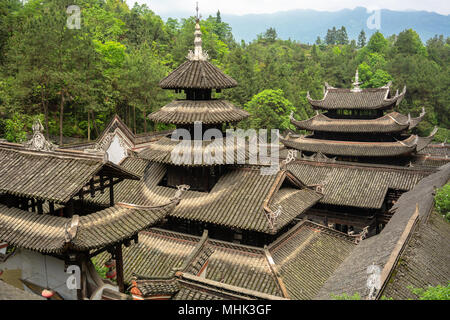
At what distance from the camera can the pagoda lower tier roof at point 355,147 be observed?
3262 cm

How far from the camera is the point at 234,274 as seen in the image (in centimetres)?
1481

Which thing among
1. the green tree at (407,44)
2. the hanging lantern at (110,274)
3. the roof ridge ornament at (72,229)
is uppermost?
the green tree at (407,44)

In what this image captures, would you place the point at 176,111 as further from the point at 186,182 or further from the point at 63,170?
the point at 63,170

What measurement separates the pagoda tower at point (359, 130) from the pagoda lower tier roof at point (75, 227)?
23.3m

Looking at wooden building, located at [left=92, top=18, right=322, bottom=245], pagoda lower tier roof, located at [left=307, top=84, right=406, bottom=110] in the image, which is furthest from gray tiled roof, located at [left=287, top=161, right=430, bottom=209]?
pagoda lower tier roof, located at [left=307, top=84, right=406, bottom=110]

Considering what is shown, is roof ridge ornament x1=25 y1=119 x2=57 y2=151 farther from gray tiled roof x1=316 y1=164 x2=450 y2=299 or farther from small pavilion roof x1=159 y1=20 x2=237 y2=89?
gray tiled roof x1=316 y1=164 x2=450 y2=299

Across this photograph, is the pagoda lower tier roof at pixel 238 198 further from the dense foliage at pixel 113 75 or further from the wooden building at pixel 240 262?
the dense foliage at pixel 113 75

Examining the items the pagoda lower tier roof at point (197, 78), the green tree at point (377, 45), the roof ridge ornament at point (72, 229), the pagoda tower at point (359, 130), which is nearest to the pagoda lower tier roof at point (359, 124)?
the pagoda tower at point (359, 130)

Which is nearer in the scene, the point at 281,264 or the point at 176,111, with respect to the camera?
the point at 281,264

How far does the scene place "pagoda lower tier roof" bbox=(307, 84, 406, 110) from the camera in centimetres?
3499

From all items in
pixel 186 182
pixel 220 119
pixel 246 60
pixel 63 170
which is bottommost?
pixel 186 182

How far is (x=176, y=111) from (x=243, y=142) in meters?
3.59

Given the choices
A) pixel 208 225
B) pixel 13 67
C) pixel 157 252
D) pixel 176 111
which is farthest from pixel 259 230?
pixel 13 67

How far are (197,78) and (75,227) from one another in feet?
32.3
